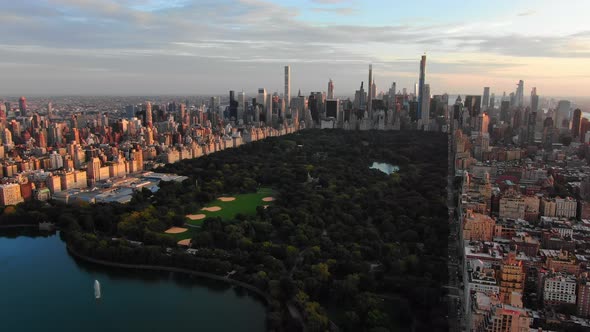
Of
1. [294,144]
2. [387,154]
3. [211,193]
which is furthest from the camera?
[294,144]

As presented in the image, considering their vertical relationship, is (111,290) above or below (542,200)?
below

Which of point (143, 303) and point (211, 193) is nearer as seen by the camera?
point (143, 303)

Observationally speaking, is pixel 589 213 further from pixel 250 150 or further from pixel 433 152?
pixel 250 150

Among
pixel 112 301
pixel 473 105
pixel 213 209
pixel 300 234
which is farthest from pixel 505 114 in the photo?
pixel 112 301

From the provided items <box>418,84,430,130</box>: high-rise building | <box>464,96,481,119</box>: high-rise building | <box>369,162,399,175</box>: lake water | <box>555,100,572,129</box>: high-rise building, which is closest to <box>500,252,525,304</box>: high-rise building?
<box>369,162,399,175</box>: lake water

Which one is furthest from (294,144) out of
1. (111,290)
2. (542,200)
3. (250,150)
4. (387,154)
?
(111,290)

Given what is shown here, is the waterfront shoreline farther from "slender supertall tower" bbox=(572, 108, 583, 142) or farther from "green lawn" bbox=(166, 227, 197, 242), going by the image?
"slender supertall tower" bbox=(572, 108, 583, 142)
